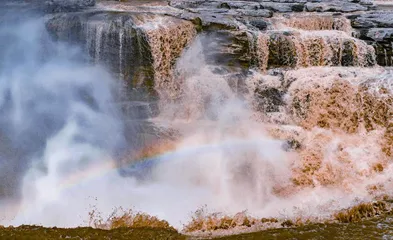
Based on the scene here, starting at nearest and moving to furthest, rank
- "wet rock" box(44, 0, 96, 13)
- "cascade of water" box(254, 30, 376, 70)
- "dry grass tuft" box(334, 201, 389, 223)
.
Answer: "dry grass tuft" box(334, 201, 389, 223) < "cascade of water" box(254, 30, 376, 70) < "wet rock" box(44, 0, 96, 13)

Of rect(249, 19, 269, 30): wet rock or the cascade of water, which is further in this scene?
rect(249, 19, 269, 30): wet rock

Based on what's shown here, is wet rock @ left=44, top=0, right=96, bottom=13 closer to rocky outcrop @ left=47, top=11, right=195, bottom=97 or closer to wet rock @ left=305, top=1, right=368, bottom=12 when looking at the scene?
rocky outcrop @ left=47, top=11, right=195, bottom=97

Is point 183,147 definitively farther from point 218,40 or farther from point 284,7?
point 284,7

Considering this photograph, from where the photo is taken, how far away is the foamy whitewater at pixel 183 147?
8.84 meters

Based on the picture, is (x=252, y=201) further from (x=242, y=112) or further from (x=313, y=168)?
(x=242, y=112)

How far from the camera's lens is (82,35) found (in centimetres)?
1147

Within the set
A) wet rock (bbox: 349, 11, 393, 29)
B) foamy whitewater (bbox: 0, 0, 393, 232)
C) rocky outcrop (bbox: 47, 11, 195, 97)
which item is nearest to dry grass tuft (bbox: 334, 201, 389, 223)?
foamy whitewater (bbox: 0, 0, 393, 232)

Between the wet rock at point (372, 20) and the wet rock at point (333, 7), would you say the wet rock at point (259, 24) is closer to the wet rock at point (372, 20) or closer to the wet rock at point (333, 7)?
the wet rock at point (372, 20)

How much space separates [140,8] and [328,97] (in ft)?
23.2

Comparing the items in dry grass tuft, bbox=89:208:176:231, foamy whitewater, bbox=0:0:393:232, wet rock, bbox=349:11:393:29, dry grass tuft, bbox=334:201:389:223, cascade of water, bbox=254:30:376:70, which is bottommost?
dry grass tuft, bbox=334:201:389:223

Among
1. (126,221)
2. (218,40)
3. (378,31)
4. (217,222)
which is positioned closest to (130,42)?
(218,40)

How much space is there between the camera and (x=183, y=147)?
34.7ft

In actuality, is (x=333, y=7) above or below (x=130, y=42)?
above

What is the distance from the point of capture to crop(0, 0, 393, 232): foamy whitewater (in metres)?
8.84
